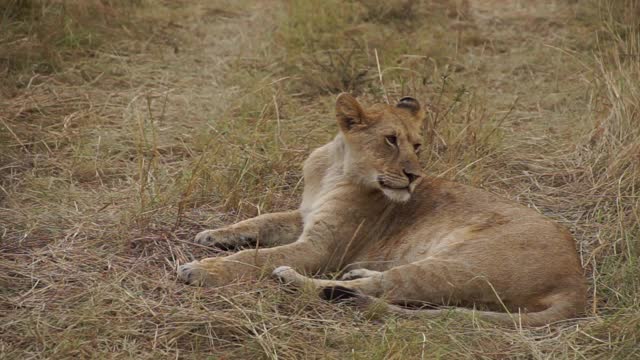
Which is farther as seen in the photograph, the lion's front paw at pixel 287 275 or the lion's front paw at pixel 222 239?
the lion's front paw at pixel 222 239

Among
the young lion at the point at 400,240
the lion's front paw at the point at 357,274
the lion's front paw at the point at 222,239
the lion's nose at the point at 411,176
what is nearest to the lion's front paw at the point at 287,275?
the young lion at the point at 400,240

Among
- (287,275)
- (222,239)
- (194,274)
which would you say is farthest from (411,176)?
(194,274)

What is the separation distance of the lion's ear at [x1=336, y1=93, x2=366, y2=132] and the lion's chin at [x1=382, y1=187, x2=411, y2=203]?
0.36 m

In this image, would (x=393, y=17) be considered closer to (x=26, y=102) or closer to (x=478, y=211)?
(x=26, y=102)

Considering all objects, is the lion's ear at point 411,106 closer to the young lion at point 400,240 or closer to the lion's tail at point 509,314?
the young lion at point 400,240

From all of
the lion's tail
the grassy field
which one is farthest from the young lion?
the grassy field

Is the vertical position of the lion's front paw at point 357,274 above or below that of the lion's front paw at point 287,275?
Result: below

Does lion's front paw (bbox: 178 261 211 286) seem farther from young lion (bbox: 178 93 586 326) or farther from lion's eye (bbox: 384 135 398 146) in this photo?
lion's eye (bbox: 384 135 398 146)

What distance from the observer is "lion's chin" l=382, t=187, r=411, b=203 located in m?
3.94

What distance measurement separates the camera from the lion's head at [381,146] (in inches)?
156

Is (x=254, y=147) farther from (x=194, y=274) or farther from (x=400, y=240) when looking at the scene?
(x=194, y=274)

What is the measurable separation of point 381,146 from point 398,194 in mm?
233

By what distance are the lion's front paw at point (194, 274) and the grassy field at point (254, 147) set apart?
0.07 m

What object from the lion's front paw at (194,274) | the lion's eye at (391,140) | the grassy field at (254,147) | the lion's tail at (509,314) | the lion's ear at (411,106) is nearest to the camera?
the grassy field at (254,147)
